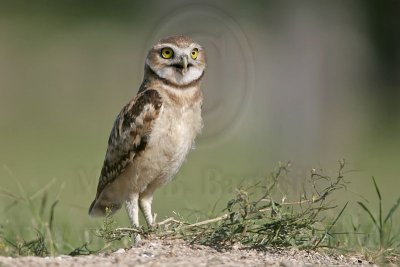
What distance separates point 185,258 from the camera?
617 cm

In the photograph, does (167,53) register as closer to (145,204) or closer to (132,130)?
(132,130)

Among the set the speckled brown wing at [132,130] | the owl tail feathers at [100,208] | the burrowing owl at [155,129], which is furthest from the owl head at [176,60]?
the owl tail feathers at [100,208]

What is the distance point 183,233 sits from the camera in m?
6.66

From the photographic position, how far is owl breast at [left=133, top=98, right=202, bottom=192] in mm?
7969

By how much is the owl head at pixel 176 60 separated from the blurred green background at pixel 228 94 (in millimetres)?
971

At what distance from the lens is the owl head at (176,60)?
8.28 m

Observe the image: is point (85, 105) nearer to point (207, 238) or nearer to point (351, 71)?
point (351, 71)

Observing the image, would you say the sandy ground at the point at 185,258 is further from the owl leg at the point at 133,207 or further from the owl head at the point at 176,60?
the owl head at the point at 176,60

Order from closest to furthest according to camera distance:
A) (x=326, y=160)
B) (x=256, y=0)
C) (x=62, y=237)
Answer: (x=62, y=237) < (x=326, y=160) < (x=256, y=0)

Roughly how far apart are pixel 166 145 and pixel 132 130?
0.29m

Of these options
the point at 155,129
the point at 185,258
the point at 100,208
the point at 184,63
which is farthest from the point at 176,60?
the point at 185,258

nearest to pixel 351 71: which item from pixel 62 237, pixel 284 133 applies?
pixel 284 133

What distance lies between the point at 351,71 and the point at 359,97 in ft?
2.30

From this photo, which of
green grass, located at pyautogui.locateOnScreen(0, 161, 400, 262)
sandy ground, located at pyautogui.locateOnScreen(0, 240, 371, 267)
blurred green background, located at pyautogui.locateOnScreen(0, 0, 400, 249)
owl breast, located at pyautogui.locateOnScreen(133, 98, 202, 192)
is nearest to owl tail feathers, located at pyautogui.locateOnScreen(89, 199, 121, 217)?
blurred green background, located at pyautogui.locateOnScreen(0, 0, 400, 249)
